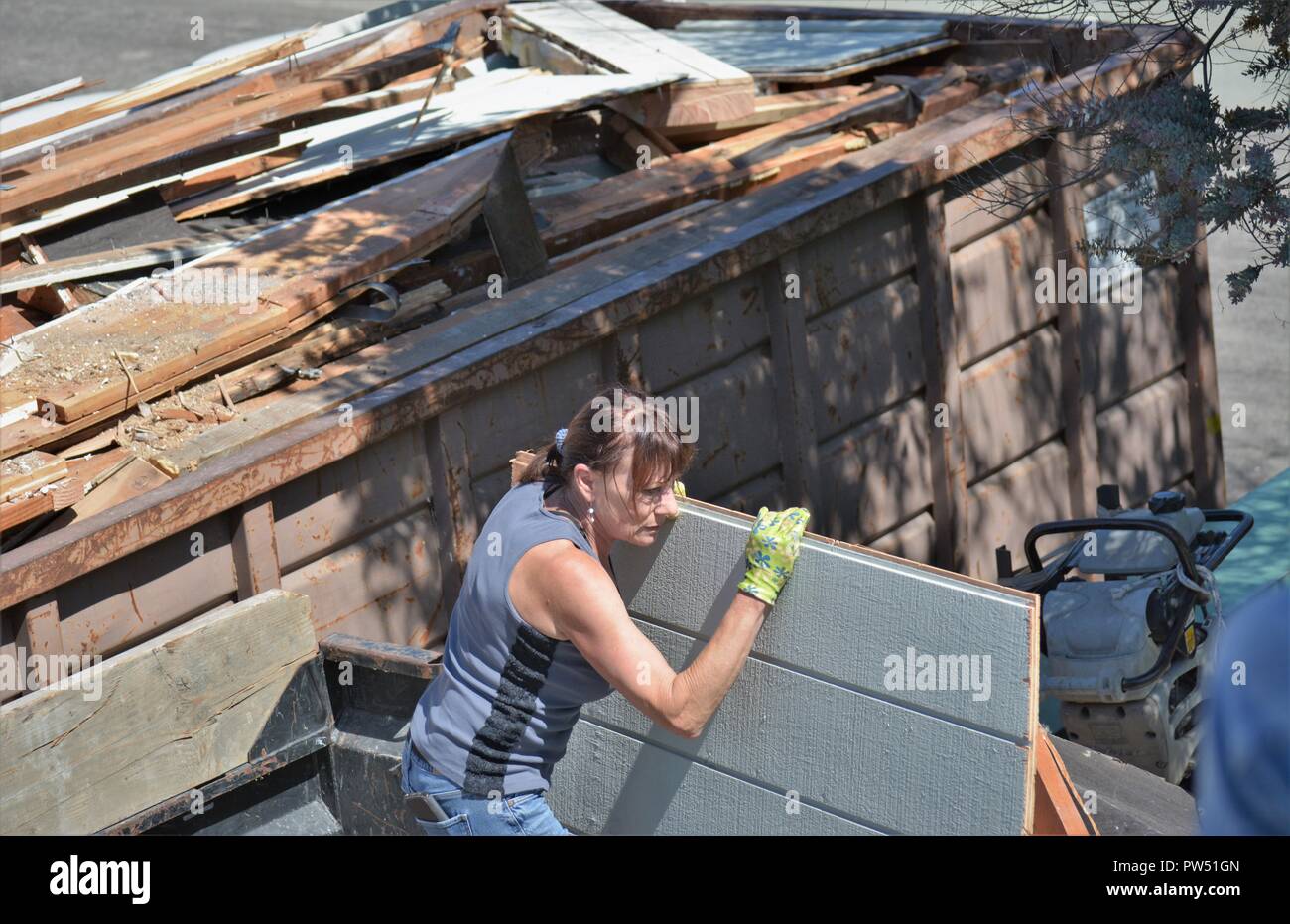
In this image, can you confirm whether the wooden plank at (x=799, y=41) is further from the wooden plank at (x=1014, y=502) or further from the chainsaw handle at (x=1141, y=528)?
the chainsaw handle at (x=1141, y=528)

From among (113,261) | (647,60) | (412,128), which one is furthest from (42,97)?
(647,60)

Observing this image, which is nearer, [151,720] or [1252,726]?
[1252,726]

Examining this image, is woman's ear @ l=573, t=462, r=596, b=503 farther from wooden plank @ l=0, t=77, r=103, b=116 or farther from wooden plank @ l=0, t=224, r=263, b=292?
wooden plank @ l=0, t=77, r=103, b=116

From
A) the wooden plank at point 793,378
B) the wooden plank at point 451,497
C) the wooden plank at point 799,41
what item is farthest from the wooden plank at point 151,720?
the wooden plank at point 799,41

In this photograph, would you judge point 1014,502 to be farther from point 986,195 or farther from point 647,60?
point 647,60

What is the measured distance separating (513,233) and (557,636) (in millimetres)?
2788

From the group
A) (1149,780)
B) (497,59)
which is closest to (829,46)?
(497,59)

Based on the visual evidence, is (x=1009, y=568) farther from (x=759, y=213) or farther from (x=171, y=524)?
(x=171, y=524)

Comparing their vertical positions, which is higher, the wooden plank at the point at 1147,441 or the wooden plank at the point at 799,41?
the wooden plank at the point at 799,41

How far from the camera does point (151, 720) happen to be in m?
4.09

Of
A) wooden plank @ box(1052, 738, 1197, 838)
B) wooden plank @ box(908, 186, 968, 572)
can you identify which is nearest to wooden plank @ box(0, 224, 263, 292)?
wooden plank @ box(908, 186, 968, 572)

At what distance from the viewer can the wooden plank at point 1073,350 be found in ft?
20.7

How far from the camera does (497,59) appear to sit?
→ 786 centimetres

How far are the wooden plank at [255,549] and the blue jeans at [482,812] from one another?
3.97 ft
